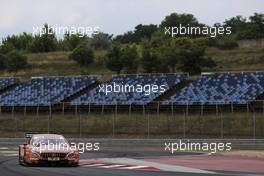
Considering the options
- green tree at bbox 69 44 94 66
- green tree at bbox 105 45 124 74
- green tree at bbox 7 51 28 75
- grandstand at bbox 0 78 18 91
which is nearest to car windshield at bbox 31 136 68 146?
grandstand at bbox 0 78 18 91

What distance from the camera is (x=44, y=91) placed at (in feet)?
207

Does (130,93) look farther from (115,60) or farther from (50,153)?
(50,153)

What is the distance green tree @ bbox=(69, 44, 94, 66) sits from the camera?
88.9 m

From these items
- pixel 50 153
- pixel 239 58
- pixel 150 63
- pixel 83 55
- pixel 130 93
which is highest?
pixel 83 55

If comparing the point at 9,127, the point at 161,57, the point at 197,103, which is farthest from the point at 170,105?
the point at 161,57

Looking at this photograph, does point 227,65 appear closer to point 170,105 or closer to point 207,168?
point 170,105

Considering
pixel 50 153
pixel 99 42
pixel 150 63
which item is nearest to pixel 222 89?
pixel 150 63

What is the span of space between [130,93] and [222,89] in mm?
8355

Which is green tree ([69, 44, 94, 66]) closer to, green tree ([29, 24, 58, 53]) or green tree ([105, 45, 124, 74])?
green tree ([105, 45, 124, 74])

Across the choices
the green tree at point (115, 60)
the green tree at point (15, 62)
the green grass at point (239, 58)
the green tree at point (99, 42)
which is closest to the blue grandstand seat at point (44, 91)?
the green tree at point (115, 60)

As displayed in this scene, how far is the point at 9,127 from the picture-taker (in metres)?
52.2

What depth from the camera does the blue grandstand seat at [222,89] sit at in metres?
53.3

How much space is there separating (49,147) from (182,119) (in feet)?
83.3

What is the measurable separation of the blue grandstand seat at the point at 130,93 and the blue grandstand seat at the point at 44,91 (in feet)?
8.73
